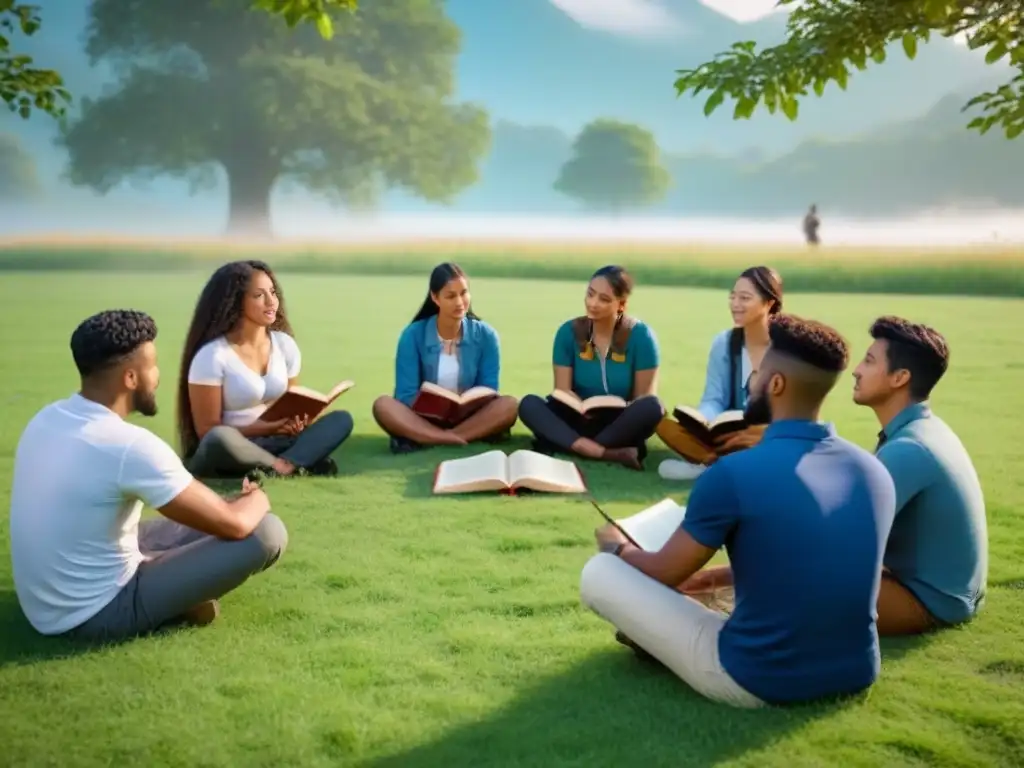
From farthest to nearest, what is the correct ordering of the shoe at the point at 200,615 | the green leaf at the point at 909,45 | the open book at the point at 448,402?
the open book at the point at 448,402 < the shoe at the point at 200,615 < the green leaf at the point at 909,45

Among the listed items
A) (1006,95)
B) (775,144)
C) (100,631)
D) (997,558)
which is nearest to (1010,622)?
(997,558)

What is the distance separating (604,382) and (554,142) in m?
13.2

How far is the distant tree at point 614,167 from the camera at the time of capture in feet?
63.2

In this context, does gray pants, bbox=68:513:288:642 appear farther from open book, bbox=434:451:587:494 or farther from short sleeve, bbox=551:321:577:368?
short sleeve, bbox=551:321:577:368

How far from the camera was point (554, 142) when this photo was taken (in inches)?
709

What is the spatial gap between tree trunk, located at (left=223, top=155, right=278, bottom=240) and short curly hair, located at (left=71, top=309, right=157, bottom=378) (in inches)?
517

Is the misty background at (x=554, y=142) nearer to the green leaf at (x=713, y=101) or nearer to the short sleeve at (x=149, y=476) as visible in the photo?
the short sleeve at (x=149, y=476)

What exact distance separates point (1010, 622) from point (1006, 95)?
1.57 metres

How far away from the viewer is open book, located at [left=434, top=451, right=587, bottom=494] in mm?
4574

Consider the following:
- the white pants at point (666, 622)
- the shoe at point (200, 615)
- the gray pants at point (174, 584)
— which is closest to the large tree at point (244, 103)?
the shoe at point (200, 615)

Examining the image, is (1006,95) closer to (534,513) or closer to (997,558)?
(997,558)

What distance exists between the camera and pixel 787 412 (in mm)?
2402

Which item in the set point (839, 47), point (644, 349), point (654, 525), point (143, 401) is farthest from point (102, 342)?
point (644, 349)

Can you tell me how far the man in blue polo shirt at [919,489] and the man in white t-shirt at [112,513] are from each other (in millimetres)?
1659
